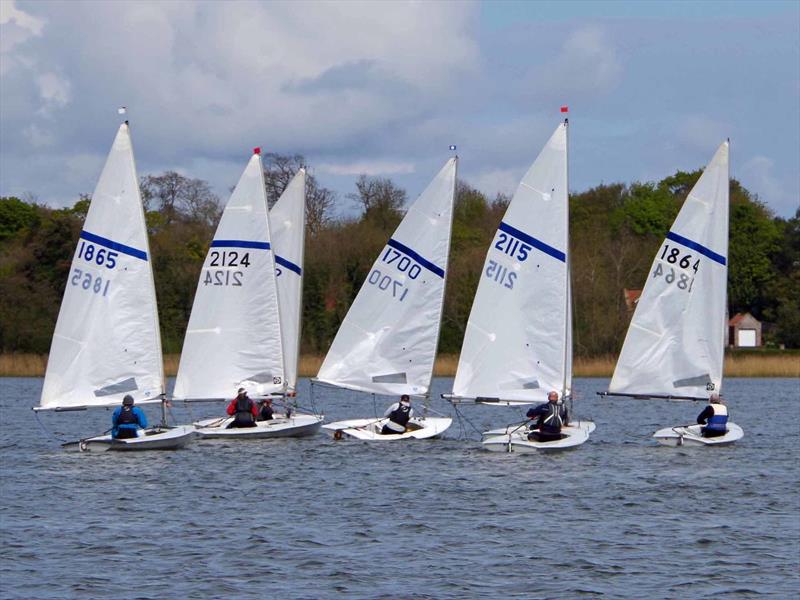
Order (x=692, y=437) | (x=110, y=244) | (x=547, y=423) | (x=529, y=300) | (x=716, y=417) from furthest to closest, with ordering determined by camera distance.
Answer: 1. (x=529, y=300)
2. (x=692, y=437)
3. (x=716, y=417)
4. (x=110, y=244)
5. (x=547, y=423)

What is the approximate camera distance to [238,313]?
28219 mm

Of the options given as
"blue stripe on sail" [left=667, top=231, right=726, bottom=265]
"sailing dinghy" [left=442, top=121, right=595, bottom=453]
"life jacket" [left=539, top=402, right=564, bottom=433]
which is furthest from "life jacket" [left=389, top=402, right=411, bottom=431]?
"blue stripe on sail" [left=667, top=231, right=726, bottom=265]

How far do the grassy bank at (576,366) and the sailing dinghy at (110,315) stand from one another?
2456cm

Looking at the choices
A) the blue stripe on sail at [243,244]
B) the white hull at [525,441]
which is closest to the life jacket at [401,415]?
the white hull at [525,441]

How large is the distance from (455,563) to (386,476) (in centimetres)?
718

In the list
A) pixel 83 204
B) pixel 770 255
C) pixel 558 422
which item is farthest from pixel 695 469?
pixel 770 255

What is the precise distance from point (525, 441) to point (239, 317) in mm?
6797

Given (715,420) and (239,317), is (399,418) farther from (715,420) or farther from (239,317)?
(715,420)

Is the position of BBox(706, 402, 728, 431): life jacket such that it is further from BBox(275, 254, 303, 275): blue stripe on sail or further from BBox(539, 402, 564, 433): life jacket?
BBox(275, 254, 303, 275): blue stripe on sail

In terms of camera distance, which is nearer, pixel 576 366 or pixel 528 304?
pixel 528 304

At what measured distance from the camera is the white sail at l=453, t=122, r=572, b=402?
86.3ft

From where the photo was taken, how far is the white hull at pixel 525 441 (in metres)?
24.4

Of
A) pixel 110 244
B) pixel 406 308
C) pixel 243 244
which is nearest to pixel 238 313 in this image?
pixel 243 244

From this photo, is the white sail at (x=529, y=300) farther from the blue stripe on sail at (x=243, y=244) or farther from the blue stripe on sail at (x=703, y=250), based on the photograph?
the blue stripe on sail at (x=243, y=244)
